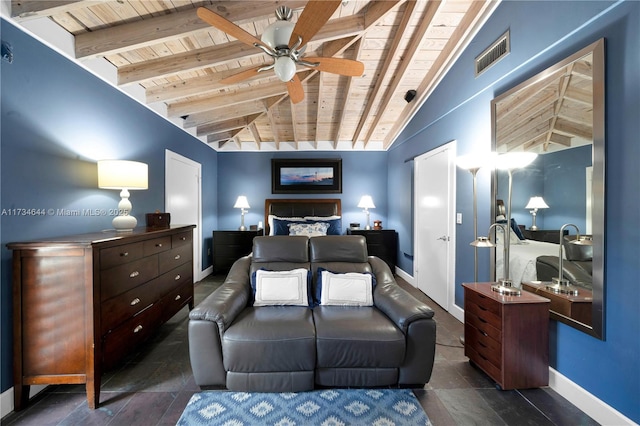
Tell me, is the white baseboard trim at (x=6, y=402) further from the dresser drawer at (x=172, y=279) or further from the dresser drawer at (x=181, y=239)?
the dresser drawer at (x=181, y=239)

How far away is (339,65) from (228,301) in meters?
2.04

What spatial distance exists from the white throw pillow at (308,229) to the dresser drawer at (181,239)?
78.0 inches

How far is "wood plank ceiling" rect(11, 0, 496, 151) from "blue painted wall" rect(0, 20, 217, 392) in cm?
24

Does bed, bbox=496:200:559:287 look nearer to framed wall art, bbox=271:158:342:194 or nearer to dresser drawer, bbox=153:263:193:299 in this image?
dresser drawer, bbox=153:263:193:299

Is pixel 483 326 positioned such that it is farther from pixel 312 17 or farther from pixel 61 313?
pixel 61 313

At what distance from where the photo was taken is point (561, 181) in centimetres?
187

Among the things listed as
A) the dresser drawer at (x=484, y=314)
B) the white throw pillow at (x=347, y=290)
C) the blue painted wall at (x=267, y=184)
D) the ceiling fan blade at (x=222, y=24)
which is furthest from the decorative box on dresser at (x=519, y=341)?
the blue painted wall at (x=267, y=184)

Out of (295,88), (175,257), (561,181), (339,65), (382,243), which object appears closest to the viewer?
(561,181)

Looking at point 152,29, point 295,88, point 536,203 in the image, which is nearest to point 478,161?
point 536,203

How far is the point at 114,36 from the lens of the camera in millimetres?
2125

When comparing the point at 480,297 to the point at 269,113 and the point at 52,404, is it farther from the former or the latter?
the point at 269,113

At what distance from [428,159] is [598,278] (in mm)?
2475

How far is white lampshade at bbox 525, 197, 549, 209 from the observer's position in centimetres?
200

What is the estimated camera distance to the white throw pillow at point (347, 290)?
2250 millimetres
